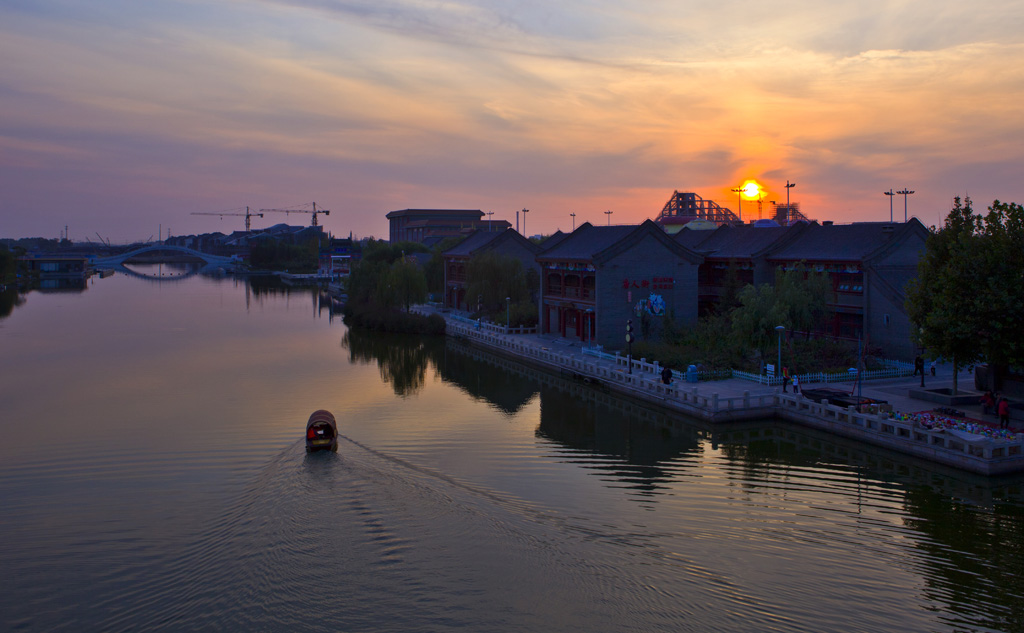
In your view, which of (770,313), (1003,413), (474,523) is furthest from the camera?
(770,313)

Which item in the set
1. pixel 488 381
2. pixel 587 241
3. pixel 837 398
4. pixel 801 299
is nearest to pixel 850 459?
pixel 837 398

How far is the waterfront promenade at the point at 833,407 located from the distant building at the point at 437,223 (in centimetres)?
11704

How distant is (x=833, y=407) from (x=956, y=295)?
17.3 ft

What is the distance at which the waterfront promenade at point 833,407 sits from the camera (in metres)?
20.5

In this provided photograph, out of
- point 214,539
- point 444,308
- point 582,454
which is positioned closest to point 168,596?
point 214,539

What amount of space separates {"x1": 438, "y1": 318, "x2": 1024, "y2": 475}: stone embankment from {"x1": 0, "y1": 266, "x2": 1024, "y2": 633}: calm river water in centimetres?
59

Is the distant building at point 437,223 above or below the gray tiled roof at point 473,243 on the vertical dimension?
above

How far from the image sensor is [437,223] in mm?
157500

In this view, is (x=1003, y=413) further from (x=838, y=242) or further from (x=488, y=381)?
(x=488, y=381)

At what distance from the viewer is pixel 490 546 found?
15422 millimetres

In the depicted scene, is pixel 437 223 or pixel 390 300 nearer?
pixel 390 300

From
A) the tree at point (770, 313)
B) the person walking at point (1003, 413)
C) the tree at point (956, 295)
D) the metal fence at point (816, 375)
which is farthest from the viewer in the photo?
the tree at point (770, 313)

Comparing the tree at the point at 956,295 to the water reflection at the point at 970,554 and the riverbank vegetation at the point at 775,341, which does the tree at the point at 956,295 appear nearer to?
the riverbank vegetation at the point at 775,341

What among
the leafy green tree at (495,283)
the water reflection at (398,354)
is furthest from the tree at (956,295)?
the leafy green tree at (495,283)
